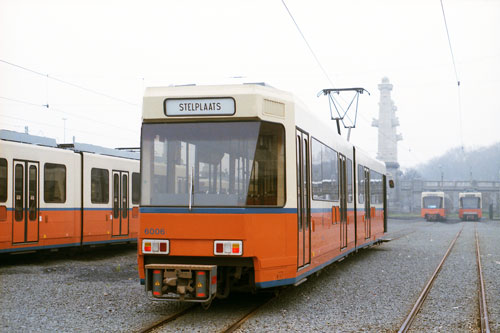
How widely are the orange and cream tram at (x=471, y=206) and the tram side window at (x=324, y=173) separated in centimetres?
5237

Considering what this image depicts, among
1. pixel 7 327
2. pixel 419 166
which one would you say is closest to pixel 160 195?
pixel 7 327

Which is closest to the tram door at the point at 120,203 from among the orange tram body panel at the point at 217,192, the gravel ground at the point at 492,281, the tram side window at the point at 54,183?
the tram side window at the point at 54,183

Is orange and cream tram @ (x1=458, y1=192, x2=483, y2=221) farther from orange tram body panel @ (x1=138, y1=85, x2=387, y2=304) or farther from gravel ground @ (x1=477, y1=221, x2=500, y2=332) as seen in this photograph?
orange tram body panel @ (x1=138, y1=85, x2=387, y2=304)

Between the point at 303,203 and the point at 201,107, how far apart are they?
6.82 ft

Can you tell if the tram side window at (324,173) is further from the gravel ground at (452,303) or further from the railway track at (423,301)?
the gravel ground at (452,303)

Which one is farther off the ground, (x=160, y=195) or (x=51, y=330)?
(x=160, y=195)

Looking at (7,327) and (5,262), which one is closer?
(7,327)

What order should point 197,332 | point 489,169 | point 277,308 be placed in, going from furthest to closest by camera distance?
point 489,169 → point 277,308 → point 197,332

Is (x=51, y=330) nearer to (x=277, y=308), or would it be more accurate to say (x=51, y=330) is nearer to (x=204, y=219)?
(x=204, y=219)

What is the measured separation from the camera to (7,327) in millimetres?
7668

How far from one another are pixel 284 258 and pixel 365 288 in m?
3.15

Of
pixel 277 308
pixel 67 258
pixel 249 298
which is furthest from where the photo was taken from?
pixel 67 258

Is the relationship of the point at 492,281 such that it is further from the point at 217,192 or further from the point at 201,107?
the point at 201,107

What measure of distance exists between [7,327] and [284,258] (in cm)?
355
